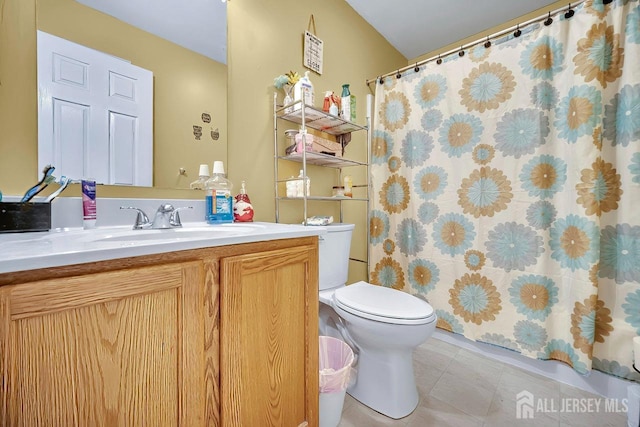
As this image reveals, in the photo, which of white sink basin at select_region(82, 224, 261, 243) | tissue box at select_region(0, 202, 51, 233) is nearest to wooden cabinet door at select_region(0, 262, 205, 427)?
white sink basin at select_region(82, 224, 261, 243)

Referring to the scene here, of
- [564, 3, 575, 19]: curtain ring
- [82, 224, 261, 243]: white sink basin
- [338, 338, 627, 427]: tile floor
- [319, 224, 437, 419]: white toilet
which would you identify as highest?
[564, 3, 575, 19]: curtain ring

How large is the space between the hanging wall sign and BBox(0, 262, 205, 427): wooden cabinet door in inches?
58.0

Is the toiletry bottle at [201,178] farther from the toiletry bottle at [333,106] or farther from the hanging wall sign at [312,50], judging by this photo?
the hanging wall sign at [312,50]

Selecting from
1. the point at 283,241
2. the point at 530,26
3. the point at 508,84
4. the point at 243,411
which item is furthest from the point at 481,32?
the point at 243,411

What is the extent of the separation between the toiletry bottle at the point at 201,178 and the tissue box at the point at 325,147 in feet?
1.90

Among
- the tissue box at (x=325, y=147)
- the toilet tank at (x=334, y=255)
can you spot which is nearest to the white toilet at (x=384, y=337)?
the toilet tank at (x=334, y=255)

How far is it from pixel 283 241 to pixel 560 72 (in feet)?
5.52

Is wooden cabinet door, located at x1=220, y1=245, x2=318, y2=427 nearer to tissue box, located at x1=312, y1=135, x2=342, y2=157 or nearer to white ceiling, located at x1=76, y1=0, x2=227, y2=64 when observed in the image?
tissue box, located at x1=312, y1=135, x2=342, y2=157

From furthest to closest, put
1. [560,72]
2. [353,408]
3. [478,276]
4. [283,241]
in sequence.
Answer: [478,276] → [560,72] → [353,408] → [283,241]

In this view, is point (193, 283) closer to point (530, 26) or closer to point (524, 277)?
point (524, 277)

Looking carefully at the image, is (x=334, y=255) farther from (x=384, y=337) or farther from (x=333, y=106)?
(x=333, y=106)

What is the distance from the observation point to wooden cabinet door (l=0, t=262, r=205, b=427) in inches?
17.2

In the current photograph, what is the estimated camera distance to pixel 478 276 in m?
1.59

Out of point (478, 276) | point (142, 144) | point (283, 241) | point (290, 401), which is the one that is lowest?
point (290, 401)
